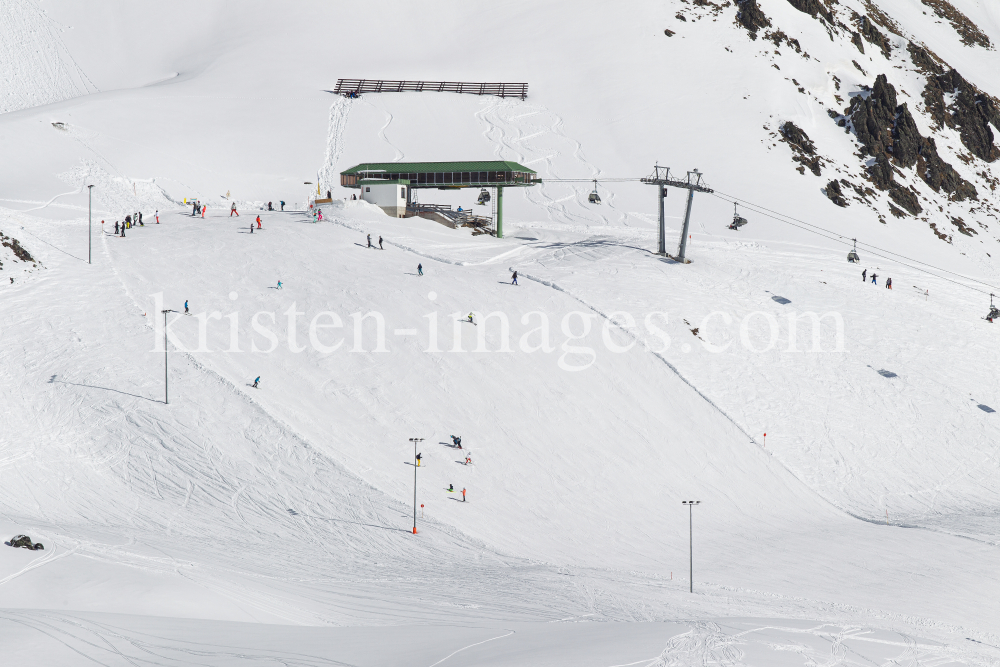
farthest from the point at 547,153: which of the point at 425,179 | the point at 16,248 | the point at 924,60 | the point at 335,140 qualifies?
the point at 924,60

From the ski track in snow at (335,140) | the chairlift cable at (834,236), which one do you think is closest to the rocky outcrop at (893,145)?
the chairlift cable at (834,236)

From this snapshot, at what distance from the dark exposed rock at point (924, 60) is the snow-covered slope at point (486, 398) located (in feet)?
56.9

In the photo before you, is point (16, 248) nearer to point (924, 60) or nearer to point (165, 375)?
point (165, 375)

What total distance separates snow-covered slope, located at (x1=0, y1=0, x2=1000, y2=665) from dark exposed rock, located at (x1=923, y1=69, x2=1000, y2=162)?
10115mm

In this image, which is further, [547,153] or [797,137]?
[797,137]

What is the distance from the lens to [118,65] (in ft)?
339

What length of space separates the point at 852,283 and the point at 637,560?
34.4 m

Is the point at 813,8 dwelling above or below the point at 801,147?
above

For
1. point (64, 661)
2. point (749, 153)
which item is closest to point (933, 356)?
point (749, 153)

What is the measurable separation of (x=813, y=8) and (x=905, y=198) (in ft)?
97.8

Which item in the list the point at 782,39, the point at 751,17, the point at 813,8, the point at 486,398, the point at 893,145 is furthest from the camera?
the point at 813,8

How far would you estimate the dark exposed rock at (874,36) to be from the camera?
109 m

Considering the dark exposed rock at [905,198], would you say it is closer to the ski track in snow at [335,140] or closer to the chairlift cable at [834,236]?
the chairlift cable at [834,236]

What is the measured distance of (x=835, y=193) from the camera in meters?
87.3
